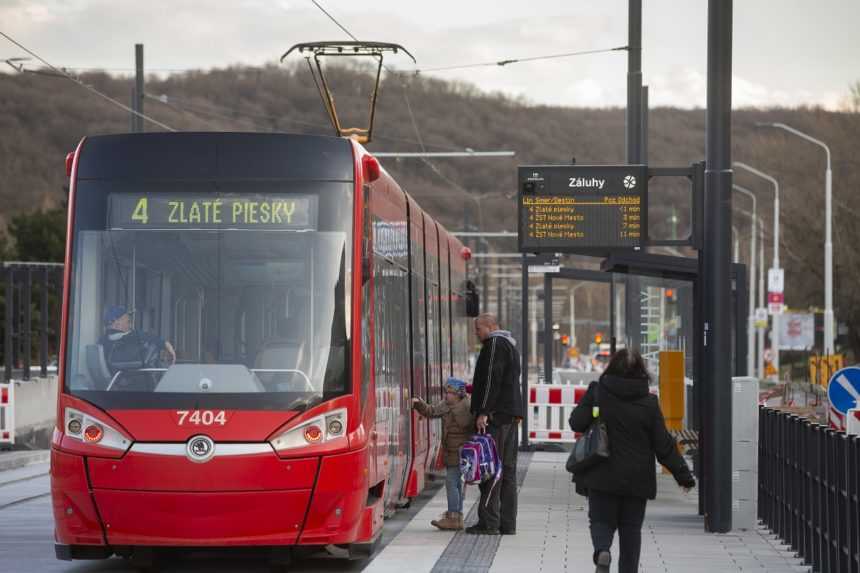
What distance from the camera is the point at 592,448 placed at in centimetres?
983

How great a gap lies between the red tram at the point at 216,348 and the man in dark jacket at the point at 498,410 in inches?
73.0

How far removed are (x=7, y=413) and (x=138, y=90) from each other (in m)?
7.55

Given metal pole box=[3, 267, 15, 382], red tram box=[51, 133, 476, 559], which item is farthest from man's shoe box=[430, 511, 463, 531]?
metal pole box=[3, 267, 15, 382]

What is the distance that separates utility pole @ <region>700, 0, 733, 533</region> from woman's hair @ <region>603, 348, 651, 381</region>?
18.0 ft

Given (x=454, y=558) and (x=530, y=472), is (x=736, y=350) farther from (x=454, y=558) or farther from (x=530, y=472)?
(x=454, y=558)

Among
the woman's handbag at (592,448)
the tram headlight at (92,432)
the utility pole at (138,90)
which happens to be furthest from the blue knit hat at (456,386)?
the utility pole at (138,90)

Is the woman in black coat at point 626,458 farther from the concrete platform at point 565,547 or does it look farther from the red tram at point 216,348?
the red tram at point 216,348

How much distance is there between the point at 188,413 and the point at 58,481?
934mm

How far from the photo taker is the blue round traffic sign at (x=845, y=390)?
14742 mm

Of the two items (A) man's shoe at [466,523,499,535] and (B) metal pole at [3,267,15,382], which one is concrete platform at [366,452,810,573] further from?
(B) metal pole at [3,267,15,382]

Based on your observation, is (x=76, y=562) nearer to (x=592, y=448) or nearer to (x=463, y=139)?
(x=592, y=448)

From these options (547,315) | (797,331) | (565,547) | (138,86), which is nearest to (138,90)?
(138,86)

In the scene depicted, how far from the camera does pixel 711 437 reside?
15289mm

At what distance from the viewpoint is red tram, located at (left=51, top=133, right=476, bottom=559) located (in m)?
11.1
